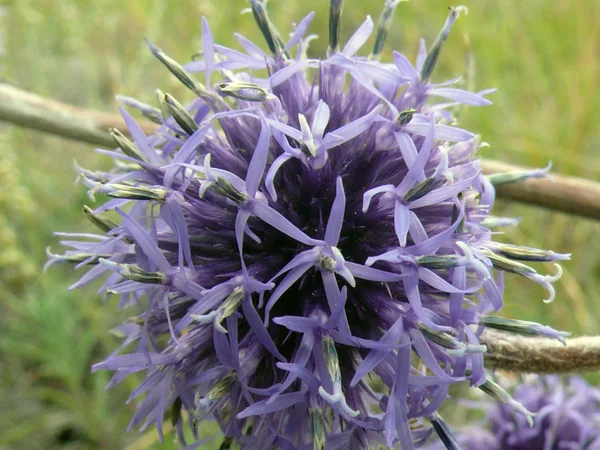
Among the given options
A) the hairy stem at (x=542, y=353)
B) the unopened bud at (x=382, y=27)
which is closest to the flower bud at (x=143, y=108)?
the unopened bud at (x=382, y=27)

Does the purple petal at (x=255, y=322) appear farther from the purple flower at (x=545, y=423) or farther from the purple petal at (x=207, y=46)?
the purple flower at (x=545, y=423)

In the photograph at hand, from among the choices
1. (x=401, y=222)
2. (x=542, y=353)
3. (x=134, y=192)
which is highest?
(x=134, y=192)

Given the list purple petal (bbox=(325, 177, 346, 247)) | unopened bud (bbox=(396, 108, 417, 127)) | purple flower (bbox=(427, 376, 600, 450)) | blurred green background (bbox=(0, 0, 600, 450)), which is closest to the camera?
purple petal (bbox=(325, 177, 346, 247))

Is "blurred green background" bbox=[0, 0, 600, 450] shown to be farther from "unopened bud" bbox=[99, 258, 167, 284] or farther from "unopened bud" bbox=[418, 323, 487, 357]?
"unopened bud" bbox=[418, 323, 487, 357]

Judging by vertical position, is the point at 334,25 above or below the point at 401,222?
above

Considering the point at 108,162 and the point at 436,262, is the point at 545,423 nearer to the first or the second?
the point at 436,262

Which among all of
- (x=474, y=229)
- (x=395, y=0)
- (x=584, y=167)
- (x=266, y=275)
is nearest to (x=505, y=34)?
(x=584, y=167)

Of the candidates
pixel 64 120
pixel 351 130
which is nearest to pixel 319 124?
pixel 351 130

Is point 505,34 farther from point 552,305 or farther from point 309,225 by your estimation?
point 309,225

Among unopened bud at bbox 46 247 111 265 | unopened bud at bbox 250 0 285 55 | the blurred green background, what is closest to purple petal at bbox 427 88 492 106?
unopened bud at bbox 250 0 285 55
